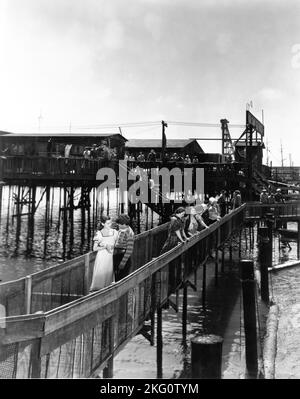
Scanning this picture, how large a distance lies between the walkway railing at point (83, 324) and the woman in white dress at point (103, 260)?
30 cm

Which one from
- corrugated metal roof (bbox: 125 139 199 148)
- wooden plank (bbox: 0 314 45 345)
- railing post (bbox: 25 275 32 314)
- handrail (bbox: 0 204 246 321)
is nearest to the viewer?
wooden plank (bbox: 0 314 45 345)

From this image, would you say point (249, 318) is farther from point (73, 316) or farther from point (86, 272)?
point (73, 316)

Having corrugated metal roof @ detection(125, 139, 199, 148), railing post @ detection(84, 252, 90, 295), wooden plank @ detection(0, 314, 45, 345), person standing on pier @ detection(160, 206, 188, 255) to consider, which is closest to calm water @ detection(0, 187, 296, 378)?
person standing on pier @ detection(160, 206, 188, 255)

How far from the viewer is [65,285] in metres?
7.64

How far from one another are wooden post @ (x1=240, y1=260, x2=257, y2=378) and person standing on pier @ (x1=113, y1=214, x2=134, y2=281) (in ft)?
12.0

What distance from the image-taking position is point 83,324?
5688mm

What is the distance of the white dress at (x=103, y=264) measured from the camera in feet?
26.4

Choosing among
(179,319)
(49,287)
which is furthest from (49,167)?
(49,287)

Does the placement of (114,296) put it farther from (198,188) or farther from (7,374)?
(198,188)

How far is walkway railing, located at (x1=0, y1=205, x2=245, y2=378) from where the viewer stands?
4.50m

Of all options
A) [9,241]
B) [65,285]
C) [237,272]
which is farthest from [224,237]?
[9,241]

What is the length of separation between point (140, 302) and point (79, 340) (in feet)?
9.61

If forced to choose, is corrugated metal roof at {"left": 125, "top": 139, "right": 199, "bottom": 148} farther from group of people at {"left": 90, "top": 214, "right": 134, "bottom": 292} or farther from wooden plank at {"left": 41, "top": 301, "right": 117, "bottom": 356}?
wooden plank at {"left": 41, "top": 301, "right": 117, "bottom": 356}

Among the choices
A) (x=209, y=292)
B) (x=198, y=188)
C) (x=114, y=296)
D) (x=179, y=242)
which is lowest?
(x=209, y=292)
